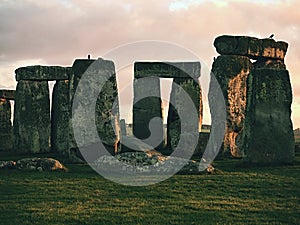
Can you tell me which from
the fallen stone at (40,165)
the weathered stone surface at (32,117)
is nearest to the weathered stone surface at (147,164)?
the fallen stone at (40,165)

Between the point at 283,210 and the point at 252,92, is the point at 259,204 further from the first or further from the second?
the point at 252,92

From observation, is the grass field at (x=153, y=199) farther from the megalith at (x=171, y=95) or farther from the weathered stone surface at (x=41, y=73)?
the weathered stone surface at (x=41, y=73)

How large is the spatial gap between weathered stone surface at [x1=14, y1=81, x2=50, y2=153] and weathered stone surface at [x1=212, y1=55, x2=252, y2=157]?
28.5 ft

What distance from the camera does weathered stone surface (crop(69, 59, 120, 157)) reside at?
19016mm

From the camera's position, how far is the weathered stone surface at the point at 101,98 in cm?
1902

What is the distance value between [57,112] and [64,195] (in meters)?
13.1

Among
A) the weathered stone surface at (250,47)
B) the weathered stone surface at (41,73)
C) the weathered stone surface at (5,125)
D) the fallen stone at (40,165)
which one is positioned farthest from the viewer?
the weathered stone surface at (5,125)

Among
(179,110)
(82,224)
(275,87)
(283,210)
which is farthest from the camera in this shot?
(179,110)

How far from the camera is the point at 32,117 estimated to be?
24094 mm

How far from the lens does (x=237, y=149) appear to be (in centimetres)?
2042

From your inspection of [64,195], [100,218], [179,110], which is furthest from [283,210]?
[179,110]

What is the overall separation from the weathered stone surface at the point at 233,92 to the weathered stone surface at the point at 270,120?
4.01 m

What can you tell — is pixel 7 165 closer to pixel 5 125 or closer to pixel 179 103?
pixel 179 103

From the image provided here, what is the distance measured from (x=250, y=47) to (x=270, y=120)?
6429 millimetres
